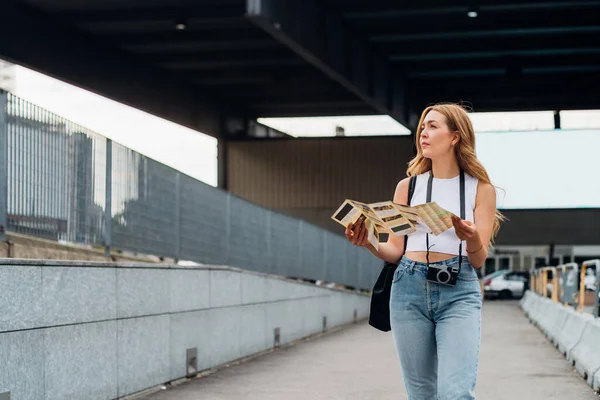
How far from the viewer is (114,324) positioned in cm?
895

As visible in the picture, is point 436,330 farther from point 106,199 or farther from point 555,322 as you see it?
point 555,322

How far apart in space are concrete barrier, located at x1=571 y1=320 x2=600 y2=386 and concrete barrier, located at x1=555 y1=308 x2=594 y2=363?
8.7 inches

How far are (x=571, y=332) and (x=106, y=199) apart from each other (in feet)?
23.3

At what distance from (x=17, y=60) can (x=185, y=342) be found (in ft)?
51.0

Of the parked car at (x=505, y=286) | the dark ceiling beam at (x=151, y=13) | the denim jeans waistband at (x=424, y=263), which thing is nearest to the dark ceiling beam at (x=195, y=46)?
the dark ceiling beam at (x=151, y=13)

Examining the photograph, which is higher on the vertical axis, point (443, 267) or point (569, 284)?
point (443, 267)

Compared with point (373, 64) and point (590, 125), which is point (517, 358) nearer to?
point (373, 64)

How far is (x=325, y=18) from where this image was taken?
80.7 ft

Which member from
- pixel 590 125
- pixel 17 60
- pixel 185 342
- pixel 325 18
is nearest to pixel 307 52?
pixel 325 18

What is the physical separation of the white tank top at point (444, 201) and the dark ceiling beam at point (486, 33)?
22.6m

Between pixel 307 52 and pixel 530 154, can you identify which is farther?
pixel 530 154

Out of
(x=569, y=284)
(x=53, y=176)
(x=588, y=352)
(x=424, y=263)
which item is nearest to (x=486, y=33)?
(x=569, y=284)

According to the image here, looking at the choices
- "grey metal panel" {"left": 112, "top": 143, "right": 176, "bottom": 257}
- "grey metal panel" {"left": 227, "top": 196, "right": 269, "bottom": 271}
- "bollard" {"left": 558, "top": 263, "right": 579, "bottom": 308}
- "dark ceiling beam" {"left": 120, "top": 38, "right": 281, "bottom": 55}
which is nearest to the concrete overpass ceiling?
"dark ceiling beam" {"left": 120, "top": 38, "right": 281, "bottom": 55}

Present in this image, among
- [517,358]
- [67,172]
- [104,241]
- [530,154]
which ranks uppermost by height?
[530,154]
